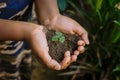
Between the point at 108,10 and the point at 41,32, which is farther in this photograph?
the point at 108,10

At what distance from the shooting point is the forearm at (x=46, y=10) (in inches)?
50.8

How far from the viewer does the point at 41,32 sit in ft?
3.79

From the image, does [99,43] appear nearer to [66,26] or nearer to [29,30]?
[66,26]

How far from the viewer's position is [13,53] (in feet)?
4.84

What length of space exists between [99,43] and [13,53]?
22.5 inches

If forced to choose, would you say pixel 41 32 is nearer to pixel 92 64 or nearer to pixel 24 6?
pixel 24 6

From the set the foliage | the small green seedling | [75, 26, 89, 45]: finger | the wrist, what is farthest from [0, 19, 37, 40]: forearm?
the foliage

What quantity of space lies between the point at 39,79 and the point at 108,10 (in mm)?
638

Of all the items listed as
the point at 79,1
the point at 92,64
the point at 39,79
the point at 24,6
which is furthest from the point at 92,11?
the point at 24,6

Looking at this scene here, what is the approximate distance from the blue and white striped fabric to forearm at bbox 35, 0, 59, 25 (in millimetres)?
50

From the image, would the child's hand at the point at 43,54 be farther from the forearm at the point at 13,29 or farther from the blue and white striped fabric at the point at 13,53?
the blue and white striped fabric at the point at 13,53

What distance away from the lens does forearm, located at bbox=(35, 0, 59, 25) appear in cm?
129

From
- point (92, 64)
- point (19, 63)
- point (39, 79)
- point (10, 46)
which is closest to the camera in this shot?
point (10, 46)

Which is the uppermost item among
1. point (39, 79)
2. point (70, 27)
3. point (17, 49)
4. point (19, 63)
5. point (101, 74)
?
point (70, 27)
